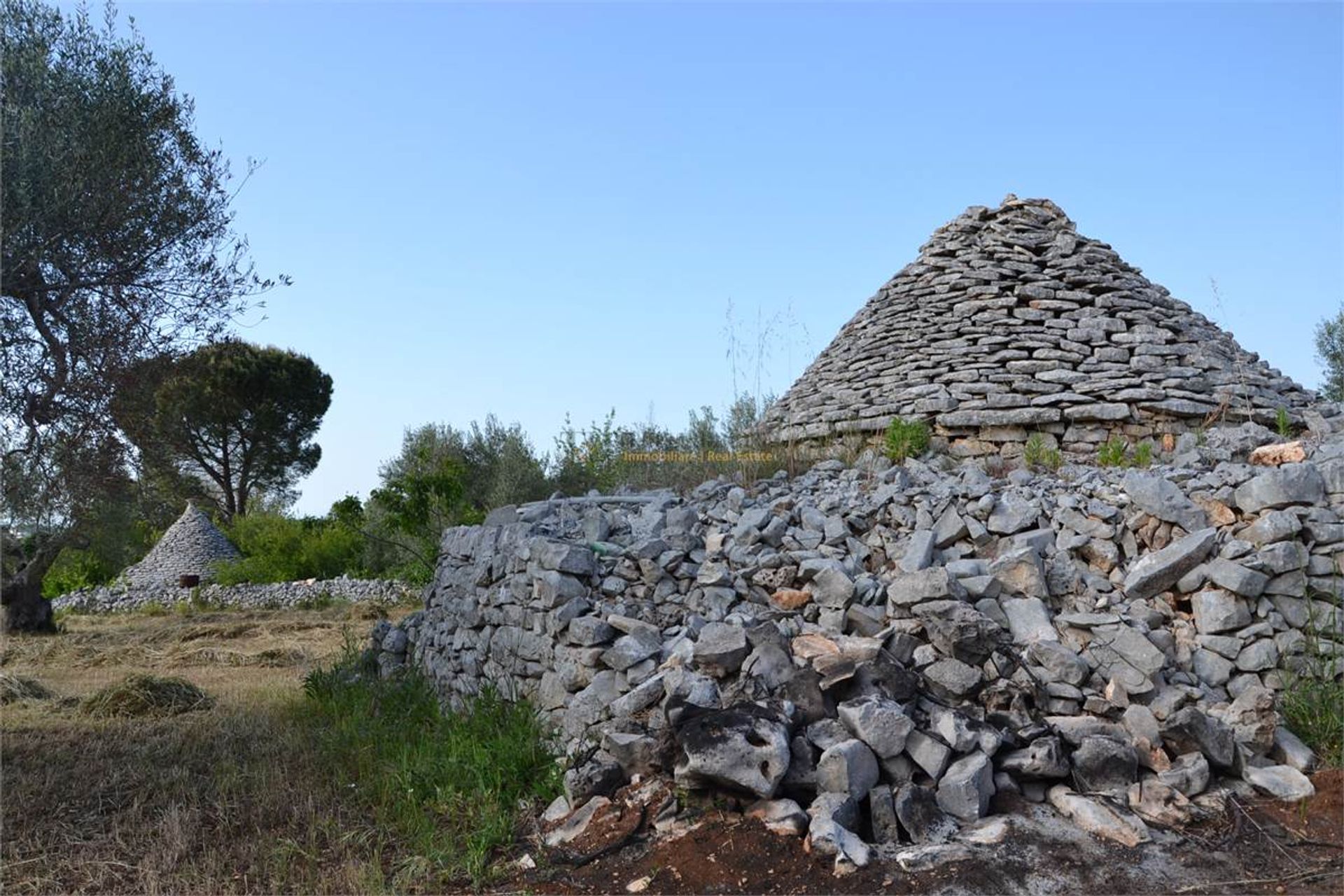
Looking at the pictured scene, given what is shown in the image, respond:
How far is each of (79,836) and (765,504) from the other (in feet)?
14.7

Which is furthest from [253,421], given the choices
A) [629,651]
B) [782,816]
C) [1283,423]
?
[782,816]

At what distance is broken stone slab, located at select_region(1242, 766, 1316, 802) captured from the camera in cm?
426

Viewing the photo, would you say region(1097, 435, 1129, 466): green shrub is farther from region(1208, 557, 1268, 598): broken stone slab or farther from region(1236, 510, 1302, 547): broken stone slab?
region(1208, 557, 1268, 598): broken stone slab

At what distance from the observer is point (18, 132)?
6.11 meters

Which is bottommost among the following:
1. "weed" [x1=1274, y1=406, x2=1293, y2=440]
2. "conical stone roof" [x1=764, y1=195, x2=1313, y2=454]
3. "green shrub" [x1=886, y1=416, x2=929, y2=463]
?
"weed" [x1=1274, y1=406, x2=1293, y2=440]

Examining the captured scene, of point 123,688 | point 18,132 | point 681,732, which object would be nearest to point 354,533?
point 123,688

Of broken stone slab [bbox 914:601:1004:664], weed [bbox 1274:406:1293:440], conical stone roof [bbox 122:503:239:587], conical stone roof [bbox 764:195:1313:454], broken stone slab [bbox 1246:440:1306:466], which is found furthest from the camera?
conical stone roof [bbox 122:503:239:587]

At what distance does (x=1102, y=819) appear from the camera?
4.00 m

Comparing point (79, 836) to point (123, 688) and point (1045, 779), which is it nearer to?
point (123, 688)

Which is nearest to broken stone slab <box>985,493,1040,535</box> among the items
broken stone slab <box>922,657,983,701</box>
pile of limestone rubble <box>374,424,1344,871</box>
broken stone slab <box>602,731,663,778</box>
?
pile of limestone rubble <box>374,424,1344,871</box>

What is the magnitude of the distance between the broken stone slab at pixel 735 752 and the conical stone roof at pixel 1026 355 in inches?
197

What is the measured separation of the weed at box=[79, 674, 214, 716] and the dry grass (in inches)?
4.4

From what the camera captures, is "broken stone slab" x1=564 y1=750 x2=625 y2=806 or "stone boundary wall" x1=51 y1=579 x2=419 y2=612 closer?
"broken stone slab" x1=564 y1=750 x2=625 y2=806

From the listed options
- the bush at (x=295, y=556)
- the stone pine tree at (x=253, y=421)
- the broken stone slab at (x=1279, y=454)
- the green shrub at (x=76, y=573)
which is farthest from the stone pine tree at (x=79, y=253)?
the stone pine tree at (x=253, y=421)
